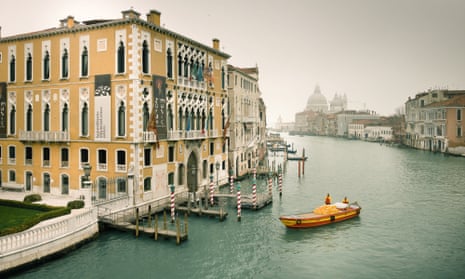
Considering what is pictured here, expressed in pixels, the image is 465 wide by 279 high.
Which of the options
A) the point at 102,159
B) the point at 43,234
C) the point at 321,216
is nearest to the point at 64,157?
the point at 102,159

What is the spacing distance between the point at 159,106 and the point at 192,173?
8363mm

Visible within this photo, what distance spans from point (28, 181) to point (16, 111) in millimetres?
5634

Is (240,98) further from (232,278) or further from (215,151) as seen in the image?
(232,278)

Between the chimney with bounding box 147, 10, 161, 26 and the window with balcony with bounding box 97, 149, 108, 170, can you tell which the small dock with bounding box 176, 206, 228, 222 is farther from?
the chimney with bounding box 147, 10, 161, 26

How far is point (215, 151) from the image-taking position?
38.2 metres

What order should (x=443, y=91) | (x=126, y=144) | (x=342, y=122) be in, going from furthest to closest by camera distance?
(x=342, y=122) → (x=443, y=91) → (x=126, y=144)

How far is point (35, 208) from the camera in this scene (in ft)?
79.9

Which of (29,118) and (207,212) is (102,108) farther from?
(207,212)

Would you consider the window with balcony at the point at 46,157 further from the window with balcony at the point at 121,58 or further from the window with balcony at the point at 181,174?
the window with balcony at the point at 181,174

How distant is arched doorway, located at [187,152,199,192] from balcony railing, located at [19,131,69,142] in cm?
1003

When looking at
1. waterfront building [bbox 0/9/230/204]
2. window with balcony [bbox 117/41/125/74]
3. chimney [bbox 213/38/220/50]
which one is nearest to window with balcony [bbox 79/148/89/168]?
waterfront building [bbox 0/9/230/204]

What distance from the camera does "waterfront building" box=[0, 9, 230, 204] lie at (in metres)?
26.6

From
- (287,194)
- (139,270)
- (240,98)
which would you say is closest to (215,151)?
(287,194)

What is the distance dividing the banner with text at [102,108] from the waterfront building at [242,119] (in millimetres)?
15683
